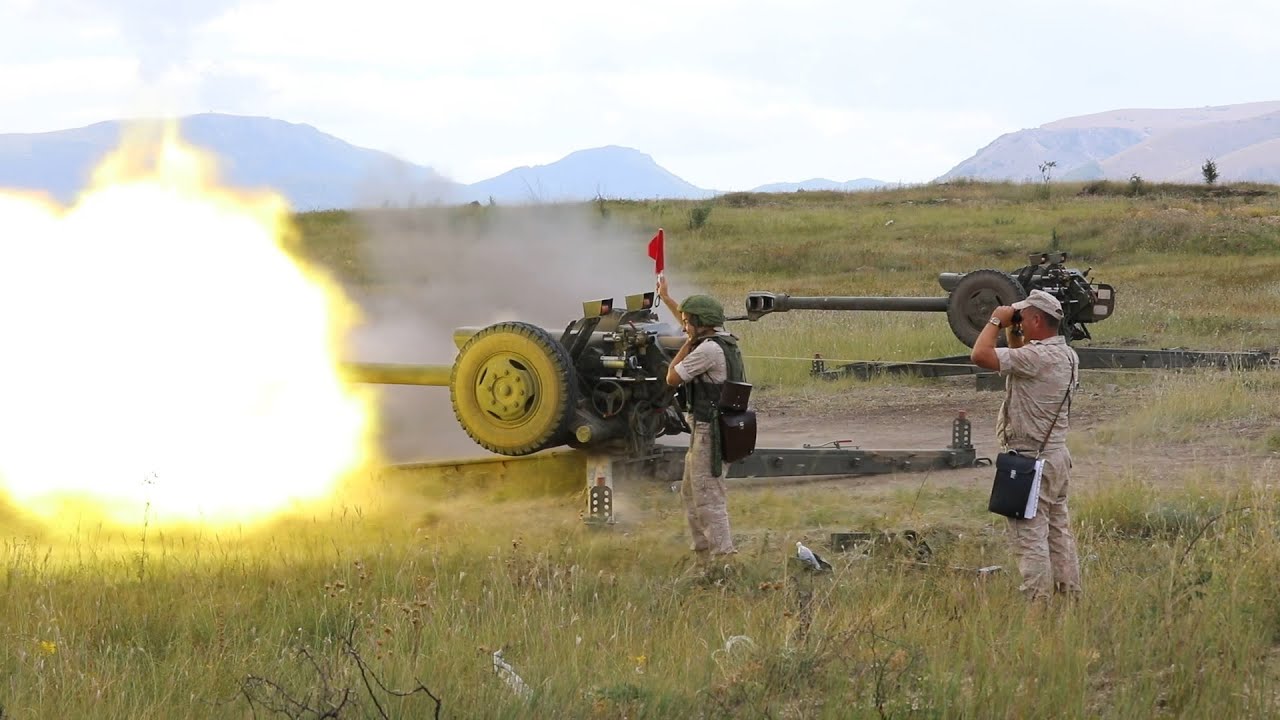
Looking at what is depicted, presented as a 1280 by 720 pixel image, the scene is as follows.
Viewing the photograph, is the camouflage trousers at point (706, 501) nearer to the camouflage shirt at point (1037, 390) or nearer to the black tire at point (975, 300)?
the camouflage shirt at point (1037, 390)

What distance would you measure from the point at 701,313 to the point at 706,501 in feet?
3.64

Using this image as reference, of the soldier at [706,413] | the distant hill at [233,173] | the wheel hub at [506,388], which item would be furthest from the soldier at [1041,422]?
the distant hill at [233,173]

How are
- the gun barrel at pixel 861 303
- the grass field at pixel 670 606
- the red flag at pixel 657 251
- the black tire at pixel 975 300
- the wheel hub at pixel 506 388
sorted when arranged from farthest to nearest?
1. the gun barrel at pixel 861 303
2. the black tire at pixel 975 300
3. the red flag at pixel 657 251
4. the wheel hub at pixel 506 388
5. the grass field at pixel 670 606

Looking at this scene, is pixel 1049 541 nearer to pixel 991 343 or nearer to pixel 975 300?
pixel 991 343

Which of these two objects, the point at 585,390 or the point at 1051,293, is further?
the point at 1051,293

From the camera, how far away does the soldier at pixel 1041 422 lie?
6.71 meters

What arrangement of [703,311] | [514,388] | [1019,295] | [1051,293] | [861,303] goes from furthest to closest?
[861,303] < [1051,293] < [1019,295] < [514,388] < [703,311]

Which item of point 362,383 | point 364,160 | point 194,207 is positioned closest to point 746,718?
point 362,383

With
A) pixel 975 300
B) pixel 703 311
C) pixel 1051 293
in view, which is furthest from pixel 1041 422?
pixel 1051 293

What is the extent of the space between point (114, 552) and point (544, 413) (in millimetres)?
2954

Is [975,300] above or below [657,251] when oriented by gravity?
below

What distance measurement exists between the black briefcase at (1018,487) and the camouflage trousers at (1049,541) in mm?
117

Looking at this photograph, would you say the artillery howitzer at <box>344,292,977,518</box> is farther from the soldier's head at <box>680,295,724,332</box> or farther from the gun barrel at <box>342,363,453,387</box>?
the soldier's head at <box>680,295,724,332</box>

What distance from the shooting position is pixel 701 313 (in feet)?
27.3
